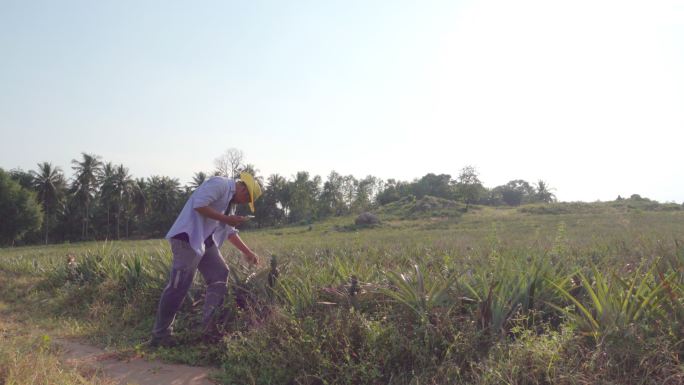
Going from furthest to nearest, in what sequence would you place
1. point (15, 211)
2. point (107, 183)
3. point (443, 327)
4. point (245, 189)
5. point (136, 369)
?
point (107, 183), point (15, 211), point (245, 189), point (136, 369), point (443, 327)

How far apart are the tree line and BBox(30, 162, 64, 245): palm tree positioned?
84 mm

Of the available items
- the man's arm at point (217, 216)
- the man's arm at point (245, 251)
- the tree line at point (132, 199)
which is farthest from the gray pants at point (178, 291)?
the tree line at point (132, 199)

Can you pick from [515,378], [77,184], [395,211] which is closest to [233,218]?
[515,378]

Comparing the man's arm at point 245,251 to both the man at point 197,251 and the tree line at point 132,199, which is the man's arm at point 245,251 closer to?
the man at point 197,251

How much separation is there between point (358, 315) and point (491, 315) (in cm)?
87

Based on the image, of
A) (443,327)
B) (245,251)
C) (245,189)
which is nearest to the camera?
(443,327)

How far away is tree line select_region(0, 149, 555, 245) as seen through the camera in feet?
132

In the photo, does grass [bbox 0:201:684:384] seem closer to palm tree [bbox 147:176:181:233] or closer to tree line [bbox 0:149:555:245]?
tree line [bbox 0:149:555:245]

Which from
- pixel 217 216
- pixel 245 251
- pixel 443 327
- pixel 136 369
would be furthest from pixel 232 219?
pixel 443 327

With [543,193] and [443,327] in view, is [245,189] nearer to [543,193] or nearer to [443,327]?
[443,327]

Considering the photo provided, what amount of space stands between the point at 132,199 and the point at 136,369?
5185 centimetres

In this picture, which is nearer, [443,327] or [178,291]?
[443,327]

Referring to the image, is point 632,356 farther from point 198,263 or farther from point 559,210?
point 559,210

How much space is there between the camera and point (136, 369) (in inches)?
137
